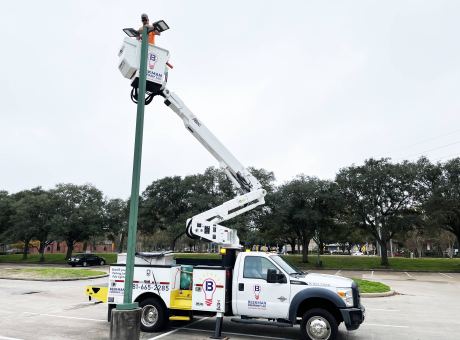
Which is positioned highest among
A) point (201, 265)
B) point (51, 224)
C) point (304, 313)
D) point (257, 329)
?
point (51, 224)

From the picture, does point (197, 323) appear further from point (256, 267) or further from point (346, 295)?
point (346, 295)

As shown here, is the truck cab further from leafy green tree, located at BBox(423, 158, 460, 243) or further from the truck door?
leafy green tree, located at BBox(423, 158, 460, 243)

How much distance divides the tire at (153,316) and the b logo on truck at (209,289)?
1.14 m

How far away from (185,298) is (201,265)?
0.89m

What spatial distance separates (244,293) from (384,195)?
33.6 metres

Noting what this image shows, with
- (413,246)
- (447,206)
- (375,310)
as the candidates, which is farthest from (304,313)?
(413,246)

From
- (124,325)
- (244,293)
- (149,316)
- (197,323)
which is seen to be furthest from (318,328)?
(124,325)

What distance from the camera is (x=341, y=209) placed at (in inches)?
1615

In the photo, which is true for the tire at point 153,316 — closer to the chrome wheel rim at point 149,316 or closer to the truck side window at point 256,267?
the chrome wheel rim at point 149,316

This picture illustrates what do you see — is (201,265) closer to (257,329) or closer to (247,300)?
(247,300)

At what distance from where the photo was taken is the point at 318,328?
8.50 metres

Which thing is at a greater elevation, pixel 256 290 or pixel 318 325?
pixel 256 290

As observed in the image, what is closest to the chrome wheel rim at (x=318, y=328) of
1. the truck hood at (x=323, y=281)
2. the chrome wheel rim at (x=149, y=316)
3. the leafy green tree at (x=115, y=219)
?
the truck hood at (x=323, y=281)

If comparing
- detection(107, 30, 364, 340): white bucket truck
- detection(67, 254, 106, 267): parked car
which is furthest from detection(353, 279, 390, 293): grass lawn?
detection(67, 254, 106, 267): parked car
